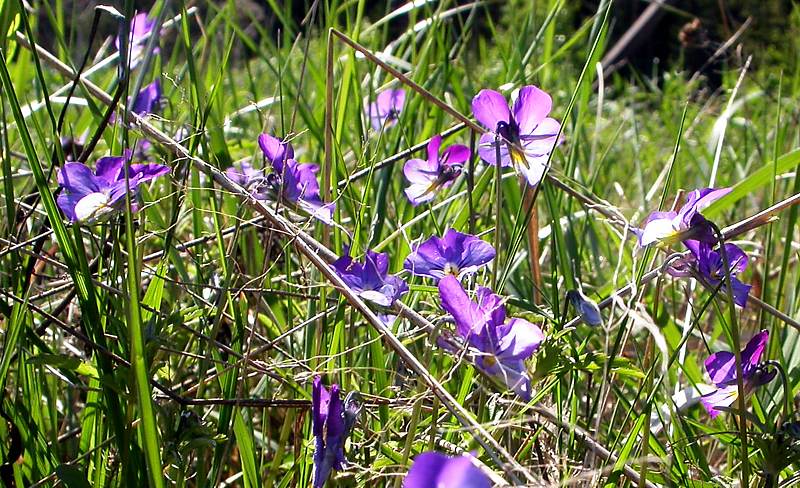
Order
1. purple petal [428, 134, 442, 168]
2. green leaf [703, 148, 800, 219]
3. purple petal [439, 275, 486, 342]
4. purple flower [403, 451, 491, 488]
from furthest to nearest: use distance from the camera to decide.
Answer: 1. green leaf [703, 148, 800, 219]
2. purple petal [428, 134, 442, 168]
3. purple petal [439, 275, 486, 342]
4. purple flower [403, 451, 491, 488]

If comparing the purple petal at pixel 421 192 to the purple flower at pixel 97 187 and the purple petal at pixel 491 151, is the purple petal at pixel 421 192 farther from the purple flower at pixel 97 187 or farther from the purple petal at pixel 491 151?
the purple flower at pixel 97 187

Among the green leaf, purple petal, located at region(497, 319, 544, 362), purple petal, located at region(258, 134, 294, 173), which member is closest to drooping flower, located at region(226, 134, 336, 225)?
purple petal, located at region(258, 134, 294, 173)

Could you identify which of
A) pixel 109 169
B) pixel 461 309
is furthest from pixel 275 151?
pixel 461 309

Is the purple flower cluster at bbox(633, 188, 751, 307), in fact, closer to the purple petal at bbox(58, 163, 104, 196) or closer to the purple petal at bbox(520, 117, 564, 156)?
the purple petal at bbox(520, 117, 564, 156)

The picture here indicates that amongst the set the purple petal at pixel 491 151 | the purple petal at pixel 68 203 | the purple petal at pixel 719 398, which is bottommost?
the purple petal at pixel 719 398

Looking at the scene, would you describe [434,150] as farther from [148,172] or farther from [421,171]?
[148,172]

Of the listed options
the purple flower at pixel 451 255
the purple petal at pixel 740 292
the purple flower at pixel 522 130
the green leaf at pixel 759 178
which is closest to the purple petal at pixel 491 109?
the purple flower at pixel 522 130
